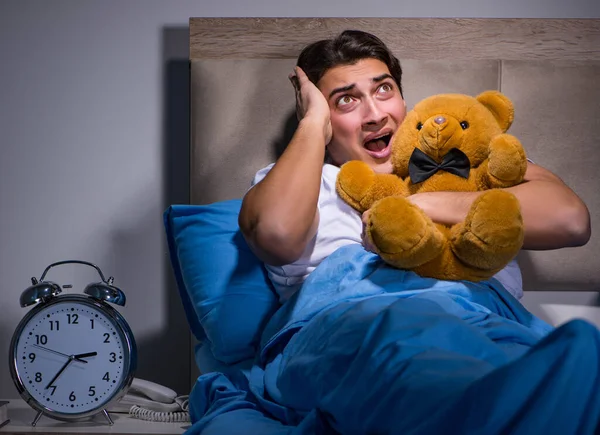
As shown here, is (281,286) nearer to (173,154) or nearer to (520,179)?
(520,179)

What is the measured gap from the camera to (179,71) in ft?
7.09

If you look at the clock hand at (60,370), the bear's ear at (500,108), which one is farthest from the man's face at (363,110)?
the clock hand at (60,370)

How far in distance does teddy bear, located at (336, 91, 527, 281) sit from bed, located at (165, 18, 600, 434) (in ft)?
0.25

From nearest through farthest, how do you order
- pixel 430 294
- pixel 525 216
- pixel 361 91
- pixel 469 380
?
pixel 469 380 < pixel 430 294 < pixel 525 216 < pixel 361 91

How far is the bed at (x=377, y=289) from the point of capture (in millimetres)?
780

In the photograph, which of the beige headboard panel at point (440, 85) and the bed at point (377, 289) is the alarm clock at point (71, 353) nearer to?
the bed at point (377, 289)

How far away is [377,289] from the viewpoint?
1.36m

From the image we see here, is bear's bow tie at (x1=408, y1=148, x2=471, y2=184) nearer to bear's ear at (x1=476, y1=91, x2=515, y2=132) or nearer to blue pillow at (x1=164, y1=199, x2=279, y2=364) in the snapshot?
bear's ear at (x1=476, y1=91, x2=515, y2=132)

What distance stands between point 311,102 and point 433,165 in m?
0.37

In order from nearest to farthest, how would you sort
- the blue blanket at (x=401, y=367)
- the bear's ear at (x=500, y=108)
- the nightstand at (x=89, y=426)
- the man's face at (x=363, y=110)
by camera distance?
the blue blanket at (x=401, y=367)
the bear's ear at (x=500, y=108)
the nightstand at (x=89, y=426)
the man's face at (x=363, y=110)

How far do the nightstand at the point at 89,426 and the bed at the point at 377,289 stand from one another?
0.46 feet

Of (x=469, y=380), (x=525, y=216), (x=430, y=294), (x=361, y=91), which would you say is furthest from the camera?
(x=361, y=91)

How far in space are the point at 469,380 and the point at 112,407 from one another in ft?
3.88

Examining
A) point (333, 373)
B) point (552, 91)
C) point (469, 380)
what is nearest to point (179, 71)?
point (552, 91)
